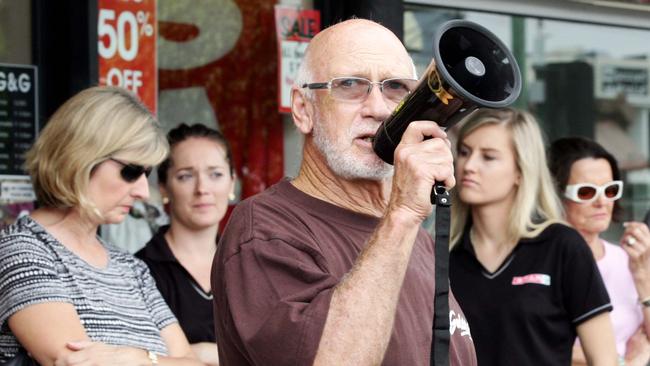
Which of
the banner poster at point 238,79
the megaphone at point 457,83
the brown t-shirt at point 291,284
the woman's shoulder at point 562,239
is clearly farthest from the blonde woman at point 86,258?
the banner poster at point 238,79

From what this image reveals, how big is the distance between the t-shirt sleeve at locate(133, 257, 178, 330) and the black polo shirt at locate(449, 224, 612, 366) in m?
1.12

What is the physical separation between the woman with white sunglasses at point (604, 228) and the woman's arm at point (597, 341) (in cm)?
62

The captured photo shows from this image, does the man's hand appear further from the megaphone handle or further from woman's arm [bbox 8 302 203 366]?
woman's arm [bbox 8 302 203 366]

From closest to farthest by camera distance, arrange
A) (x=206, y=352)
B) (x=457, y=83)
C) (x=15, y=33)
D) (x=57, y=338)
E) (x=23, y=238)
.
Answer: (x=457, y=83) → (x=57, y=338) → (x=23, y=238) → (x=206, y=352) → (x=15, y=33)

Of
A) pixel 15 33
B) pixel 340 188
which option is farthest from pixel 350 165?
pixel 15 33

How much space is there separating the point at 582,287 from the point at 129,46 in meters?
2.28

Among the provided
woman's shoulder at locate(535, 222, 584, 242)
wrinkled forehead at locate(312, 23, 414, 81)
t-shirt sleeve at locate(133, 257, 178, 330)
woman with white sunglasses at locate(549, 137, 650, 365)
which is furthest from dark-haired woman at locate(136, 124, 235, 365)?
wrinkled forehead at locate(312, 23, 414, 81)

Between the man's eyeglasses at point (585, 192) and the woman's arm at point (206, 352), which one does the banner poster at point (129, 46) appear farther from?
the man's eyeglasses at point (585, 192)

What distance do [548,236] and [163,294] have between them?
1.47 meters

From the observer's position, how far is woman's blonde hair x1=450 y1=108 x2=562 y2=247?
4.30 meters

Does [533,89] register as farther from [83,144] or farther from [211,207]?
[83,144]

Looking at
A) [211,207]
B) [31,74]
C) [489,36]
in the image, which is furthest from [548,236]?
[31,74]

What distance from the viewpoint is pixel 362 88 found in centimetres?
260

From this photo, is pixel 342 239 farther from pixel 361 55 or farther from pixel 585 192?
pixel 585 192
